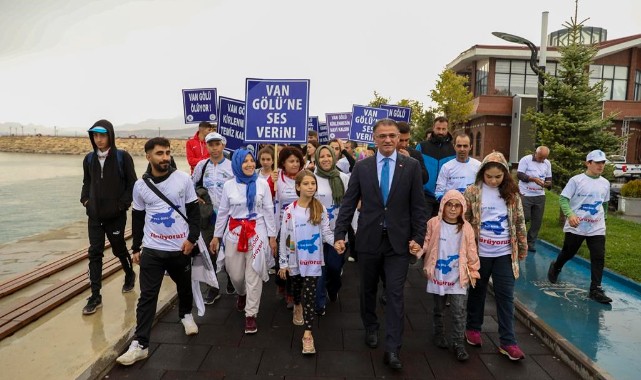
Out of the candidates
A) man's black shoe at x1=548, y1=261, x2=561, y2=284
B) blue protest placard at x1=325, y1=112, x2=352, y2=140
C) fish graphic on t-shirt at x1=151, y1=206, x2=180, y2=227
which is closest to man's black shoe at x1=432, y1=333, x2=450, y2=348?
fish graphic on t-shirt at x1=151, y1=206, x2=180, y2=227

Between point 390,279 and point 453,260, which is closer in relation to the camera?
point 390,279

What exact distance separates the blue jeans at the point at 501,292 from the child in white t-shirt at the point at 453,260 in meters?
0.23

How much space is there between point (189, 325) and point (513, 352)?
3.29m

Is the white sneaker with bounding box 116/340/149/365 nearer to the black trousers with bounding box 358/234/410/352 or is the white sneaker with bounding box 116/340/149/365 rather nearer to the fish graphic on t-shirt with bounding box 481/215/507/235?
the black trousers with bounding box 358/234/410/352

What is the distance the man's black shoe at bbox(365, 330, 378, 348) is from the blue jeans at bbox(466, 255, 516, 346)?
3.48 ft

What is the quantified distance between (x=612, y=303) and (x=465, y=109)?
2728 centimetres

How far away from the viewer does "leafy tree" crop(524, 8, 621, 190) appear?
457 inches

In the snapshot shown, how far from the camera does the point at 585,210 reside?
227 inches

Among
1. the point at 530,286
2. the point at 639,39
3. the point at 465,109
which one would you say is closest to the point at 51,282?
the point at 530,286

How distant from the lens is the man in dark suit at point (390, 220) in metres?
3.99

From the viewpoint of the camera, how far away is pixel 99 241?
523 centimetres

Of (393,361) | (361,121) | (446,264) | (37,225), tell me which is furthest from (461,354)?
(37,225)

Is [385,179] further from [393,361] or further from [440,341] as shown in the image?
[440,341]

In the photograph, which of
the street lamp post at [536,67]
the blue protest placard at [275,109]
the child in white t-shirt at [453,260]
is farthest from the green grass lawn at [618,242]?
the blue protest placard at [275,109]
